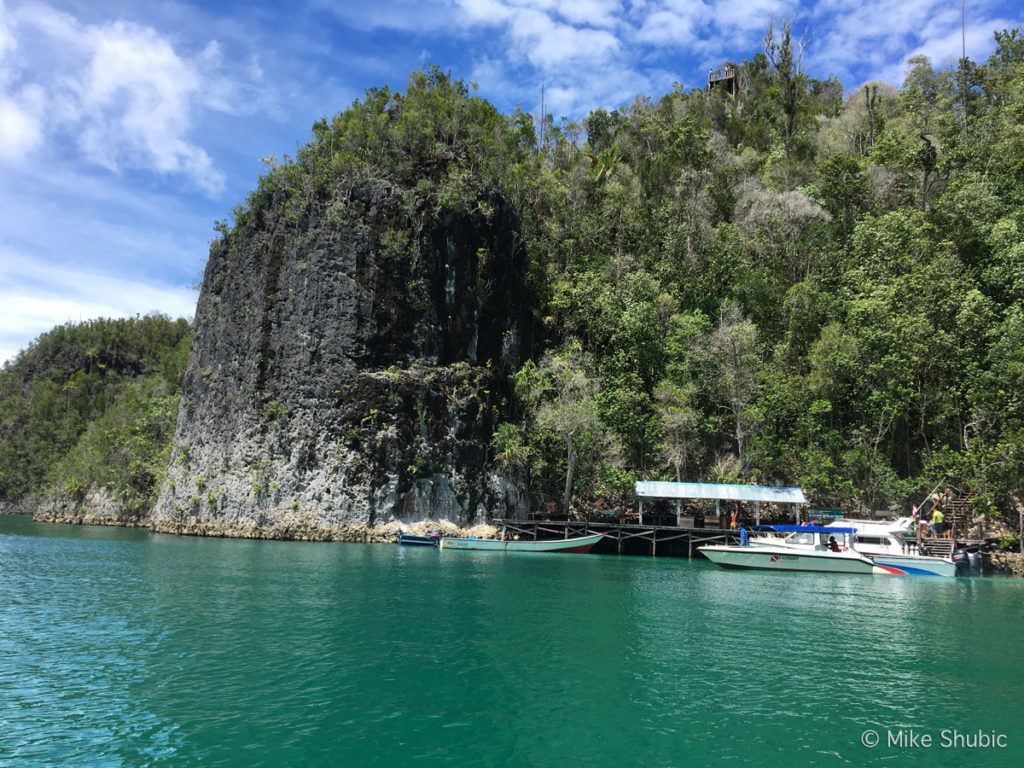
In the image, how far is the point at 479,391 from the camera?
166 ft

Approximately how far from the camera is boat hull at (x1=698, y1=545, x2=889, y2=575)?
120ft

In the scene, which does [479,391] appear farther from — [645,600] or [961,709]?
[961,709]

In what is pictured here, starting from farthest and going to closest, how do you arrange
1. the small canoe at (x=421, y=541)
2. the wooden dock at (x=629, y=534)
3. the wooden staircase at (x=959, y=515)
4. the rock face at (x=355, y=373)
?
the rock face at (x=355, y=373), the small canoe at (x=421, y=541), the wooden dock at (x=629, y=534), the wooden staircase at (x=959, y=515)

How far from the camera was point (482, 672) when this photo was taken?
14.9m

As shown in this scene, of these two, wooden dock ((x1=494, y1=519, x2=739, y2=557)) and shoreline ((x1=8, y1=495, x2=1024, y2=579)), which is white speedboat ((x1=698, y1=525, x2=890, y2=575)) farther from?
shoreline ((x1=8, y1=495, x2=1024, y2=579))

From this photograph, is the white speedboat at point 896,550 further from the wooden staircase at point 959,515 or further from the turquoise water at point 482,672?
the turquoise water at point 482,672

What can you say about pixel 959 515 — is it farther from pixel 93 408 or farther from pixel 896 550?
pixel 93 408

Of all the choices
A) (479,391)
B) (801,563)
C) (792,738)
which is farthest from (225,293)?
(792,738)

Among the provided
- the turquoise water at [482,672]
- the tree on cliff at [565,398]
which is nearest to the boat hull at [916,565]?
the turquoise water at [482,672]

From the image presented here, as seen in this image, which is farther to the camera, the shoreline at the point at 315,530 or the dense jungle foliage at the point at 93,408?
the dense jungle foliage at the point at 93,408

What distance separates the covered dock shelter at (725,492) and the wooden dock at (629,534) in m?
1.23

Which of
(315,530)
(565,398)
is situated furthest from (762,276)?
(315,530)

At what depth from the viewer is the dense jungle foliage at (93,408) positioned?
6744 centimetres

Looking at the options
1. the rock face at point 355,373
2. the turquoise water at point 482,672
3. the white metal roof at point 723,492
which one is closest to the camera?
the turquoise water at point 482,672
